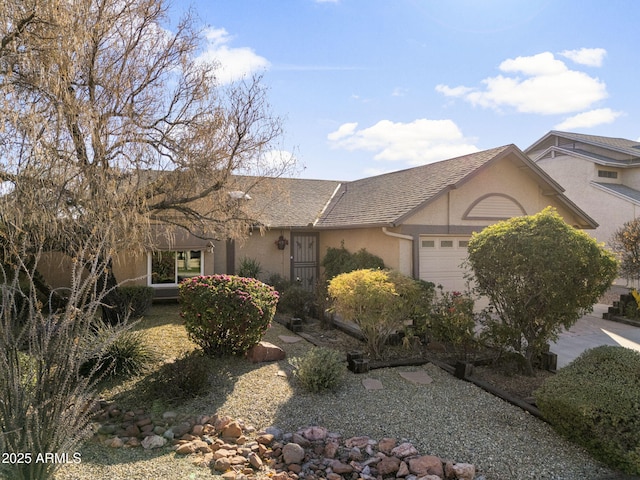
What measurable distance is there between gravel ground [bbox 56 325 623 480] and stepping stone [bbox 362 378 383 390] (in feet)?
0.31

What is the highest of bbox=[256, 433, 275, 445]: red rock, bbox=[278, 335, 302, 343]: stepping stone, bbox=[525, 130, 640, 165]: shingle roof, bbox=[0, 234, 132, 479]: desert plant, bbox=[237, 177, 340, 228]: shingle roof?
bbox=[525, 130, 640, 165]: shingle roof

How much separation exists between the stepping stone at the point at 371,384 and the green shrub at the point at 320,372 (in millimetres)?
403

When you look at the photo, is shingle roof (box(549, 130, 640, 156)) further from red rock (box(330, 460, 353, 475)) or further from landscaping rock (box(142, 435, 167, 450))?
landscaping rock (box(142, 435, 167, 450))

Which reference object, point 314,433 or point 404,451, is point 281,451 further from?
point 404,451

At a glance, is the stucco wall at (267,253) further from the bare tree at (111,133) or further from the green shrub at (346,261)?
the bare tree at (111,133)

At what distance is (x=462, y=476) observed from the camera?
167 inches

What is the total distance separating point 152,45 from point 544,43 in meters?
9.16

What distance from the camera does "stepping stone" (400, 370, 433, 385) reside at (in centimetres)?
682

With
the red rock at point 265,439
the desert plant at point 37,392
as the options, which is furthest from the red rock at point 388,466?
the desert plant at point 37,392

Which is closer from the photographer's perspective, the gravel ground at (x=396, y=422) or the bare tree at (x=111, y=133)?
the gravel ground at (x=396, y=422)

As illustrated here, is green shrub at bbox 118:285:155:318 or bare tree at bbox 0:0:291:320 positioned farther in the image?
green shrub at bbox 118:285:155:318

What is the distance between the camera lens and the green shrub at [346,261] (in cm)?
1229

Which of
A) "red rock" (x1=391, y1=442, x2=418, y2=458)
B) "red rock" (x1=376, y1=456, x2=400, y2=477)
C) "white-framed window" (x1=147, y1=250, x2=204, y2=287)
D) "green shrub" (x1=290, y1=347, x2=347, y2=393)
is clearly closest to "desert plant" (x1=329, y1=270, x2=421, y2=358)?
"green shrub" (x1=290, y1=347, x2=347, y2=393)

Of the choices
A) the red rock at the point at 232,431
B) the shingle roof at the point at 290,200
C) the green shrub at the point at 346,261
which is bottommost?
the red rock at the point at 232,431
